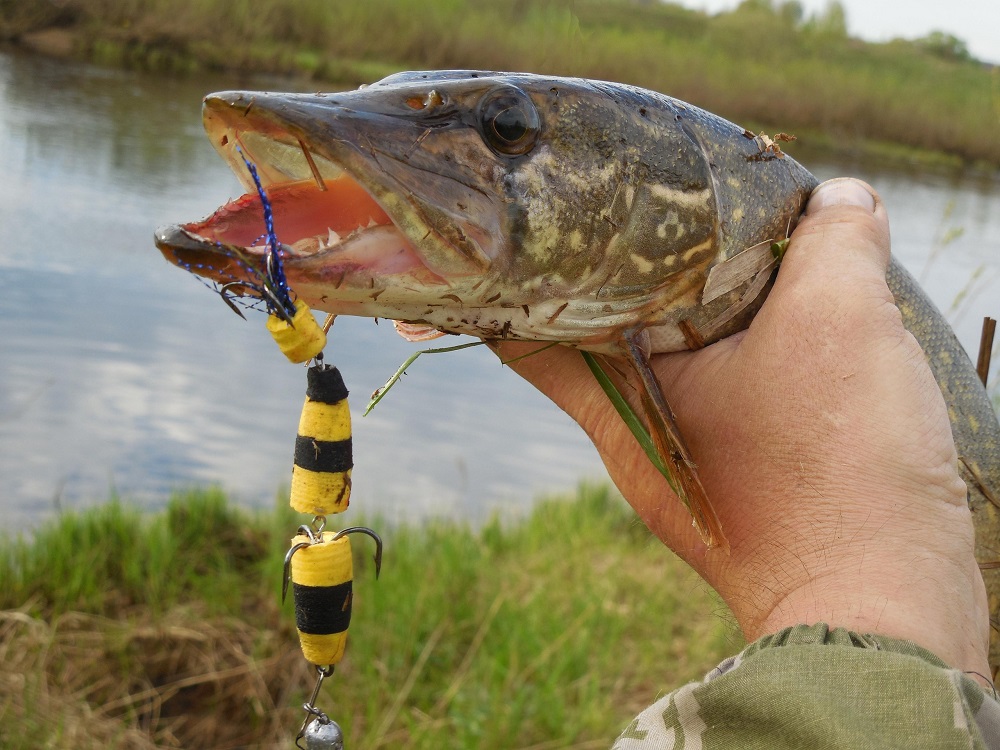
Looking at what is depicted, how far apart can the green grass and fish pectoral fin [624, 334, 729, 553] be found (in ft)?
5.53

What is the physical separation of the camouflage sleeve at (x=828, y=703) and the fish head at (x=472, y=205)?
2.16 feet

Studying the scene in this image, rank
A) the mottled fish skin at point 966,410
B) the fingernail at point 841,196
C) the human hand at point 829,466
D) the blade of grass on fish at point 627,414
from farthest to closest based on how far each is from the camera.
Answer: the mottled fish skin at point 966,410, the fingernail at point 841,196, the blade of grass on fish at point 627,414, the human hand at point 829,466

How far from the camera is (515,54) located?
16.0m

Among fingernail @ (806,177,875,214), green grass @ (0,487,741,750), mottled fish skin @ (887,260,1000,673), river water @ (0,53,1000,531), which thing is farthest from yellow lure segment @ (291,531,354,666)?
river water @ (0,53,1000,531)

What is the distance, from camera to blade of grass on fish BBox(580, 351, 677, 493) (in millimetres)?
1836

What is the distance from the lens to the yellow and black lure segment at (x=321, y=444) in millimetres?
1514

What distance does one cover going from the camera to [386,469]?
6.47 metres

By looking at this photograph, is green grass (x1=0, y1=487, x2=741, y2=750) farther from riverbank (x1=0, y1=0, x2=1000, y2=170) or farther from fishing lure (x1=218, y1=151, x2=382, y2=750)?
riverbank (x1=0, y1=0, x2=1000, y2=170)

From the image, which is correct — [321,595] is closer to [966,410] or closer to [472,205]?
[472,205]

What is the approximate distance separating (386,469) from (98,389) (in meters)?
2.22

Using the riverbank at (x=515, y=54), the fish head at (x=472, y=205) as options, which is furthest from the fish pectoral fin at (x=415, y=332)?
the riverbank at (x=515, y=54)

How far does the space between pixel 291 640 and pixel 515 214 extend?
9.43 feet

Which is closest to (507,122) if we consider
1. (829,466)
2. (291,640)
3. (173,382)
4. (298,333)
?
(298,333)

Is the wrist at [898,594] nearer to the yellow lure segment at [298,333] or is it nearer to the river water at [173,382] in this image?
the yellow lure segment at [298,333]
